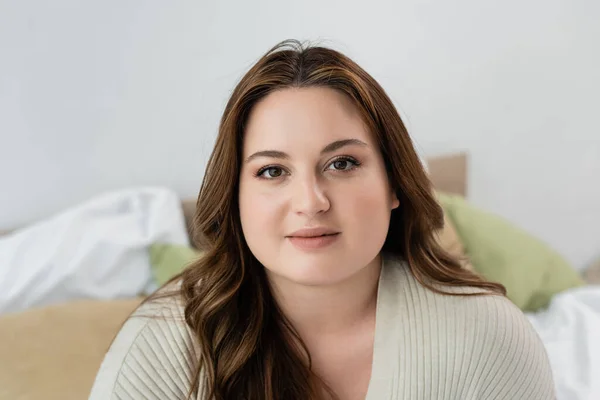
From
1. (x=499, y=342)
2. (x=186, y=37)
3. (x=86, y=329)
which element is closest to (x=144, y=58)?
(x=186, y=37)

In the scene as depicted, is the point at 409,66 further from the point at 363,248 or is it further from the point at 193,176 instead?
the point at 363,248

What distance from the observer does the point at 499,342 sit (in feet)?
3.59

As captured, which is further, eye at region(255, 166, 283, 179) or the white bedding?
the white bedding

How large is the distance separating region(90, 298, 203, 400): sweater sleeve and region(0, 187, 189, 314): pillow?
402 mm

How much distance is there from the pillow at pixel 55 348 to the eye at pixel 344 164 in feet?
Answer: 1.90

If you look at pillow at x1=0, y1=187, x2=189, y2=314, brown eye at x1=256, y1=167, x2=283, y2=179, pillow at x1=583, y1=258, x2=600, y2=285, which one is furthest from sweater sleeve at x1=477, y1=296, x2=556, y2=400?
pillow at x1=583, y1=258, x2=600, y2=285

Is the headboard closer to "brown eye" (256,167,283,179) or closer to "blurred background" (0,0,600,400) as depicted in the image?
"blurred background" (0,0,600,400)

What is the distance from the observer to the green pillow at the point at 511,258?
1.76m

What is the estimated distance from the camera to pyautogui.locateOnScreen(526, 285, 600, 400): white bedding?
1.43 metres

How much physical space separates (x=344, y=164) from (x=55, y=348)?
636mm

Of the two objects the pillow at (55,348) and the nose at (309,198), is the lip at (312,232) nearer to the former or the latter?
the nose at (309,198)

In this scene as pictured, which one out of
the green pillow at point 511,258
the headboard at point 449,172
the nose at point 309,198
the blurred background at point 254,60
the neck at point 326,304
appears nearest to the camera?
the nose at point 309,198

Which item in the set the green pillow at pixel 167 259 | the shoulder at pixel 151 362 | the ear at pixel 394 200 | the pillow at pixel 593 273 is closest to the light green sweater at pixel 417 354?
the shoulder at pixel 151 362

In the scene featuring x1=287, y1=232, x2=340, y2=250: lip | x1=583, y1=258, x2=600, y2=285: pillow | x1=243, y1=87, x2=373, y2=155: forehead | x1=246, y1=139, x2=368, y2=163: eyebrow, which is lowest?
x1=583, y1=258, x2=600, y2=285: pillow
